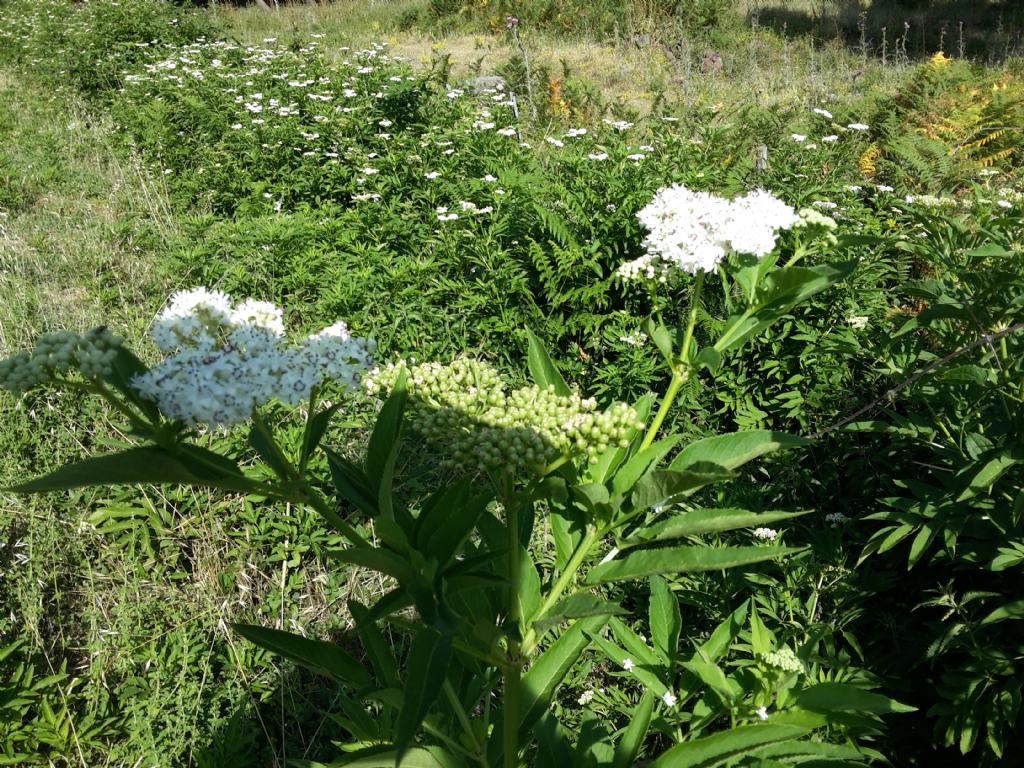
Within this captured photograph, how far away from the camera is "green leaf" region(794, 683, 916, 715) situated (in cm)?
162

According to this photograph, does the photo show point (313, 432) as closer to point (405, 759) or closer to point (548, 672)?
point (405, 759)

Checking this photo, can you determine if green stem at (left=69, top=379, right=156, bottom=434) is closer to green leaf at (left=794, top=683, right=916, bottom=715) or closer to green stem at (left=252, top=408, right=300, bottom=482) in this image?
green stem at (left=252, top=408, right=300, bottom=482)

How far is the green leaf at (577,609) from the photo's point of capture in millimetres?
1144

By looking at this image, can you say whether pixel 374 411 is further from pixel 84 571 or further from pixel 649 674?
pixel 649 674

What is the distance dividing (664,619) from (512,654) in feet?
2.57

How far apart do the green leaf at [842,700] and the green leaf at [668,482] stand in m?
0.76

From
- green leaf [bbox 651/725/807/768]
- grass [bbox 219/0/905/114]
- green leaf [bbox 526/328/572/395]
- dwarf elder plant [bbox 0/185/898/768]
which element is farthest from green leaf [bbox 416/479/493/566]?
grass [bbox 219/0/905/114]

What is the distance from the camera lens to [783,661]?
1756 millimetres

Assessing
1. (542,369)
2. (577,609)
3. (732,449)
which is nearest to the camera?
(577,609)

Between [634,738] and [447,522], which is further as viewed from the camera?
[634,738]

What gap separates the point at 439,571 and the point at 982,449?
183cm

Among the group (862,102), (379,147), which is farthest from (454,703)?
(862,102)

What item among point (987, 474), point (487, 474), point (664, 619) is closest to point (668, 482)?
point (487, 474)

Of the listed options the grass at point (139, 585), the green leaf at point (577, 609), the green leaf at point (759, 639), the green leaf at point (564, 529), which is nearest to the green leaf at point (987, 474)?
the green leaf at point (759, 639)
